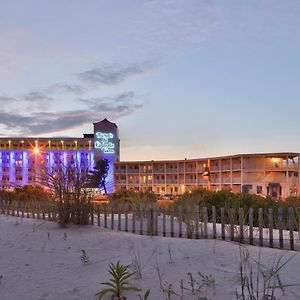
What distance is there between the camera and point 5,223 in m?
14.4

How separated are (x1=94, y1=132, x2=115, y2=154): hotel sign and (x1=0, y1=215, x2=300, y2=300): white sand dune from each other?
101 meters

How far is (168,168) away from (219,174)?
14.9 m

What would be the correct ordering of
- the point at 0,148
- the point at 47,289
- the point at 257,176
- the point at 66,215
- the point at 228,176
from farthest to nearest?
1. the point at 0,148
2. the point at 228,176
3. the point at 257,176
4. the point at 66,215
5. the point at 47,289

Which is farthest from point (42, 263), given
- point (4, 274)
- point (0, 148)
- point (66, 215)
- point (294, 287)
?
point (0, 148)

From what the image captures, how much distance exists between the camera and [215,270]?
756 centimetres

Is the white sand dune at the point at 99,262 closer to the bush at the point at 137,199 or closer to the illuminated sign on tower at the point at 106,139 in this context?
the bush at the point at 137,199

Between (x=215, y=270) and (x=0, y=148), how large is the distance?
432 ft

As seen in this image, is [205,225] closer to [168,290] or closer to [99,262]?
[99,262]

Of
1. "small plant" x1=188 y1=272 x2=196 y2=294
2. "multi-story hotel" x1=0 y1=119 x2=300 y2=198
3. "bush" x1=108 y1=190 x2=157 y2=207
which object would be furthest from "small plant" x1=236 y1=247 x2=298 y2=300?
"multi-story hotel" x1=0 y1=119 x2=300 y2=198

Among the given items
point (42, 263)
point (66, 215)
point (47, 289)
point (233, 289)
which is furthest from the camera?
point (66, 215)

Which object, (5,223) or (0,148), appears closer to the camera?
(5,223)

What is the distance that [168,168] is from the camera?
91.5m

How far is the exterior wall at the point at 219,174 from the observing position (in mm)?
69000

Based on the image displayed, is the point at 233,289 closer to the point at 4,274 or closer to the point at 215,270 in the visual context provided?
the point at 215,270
